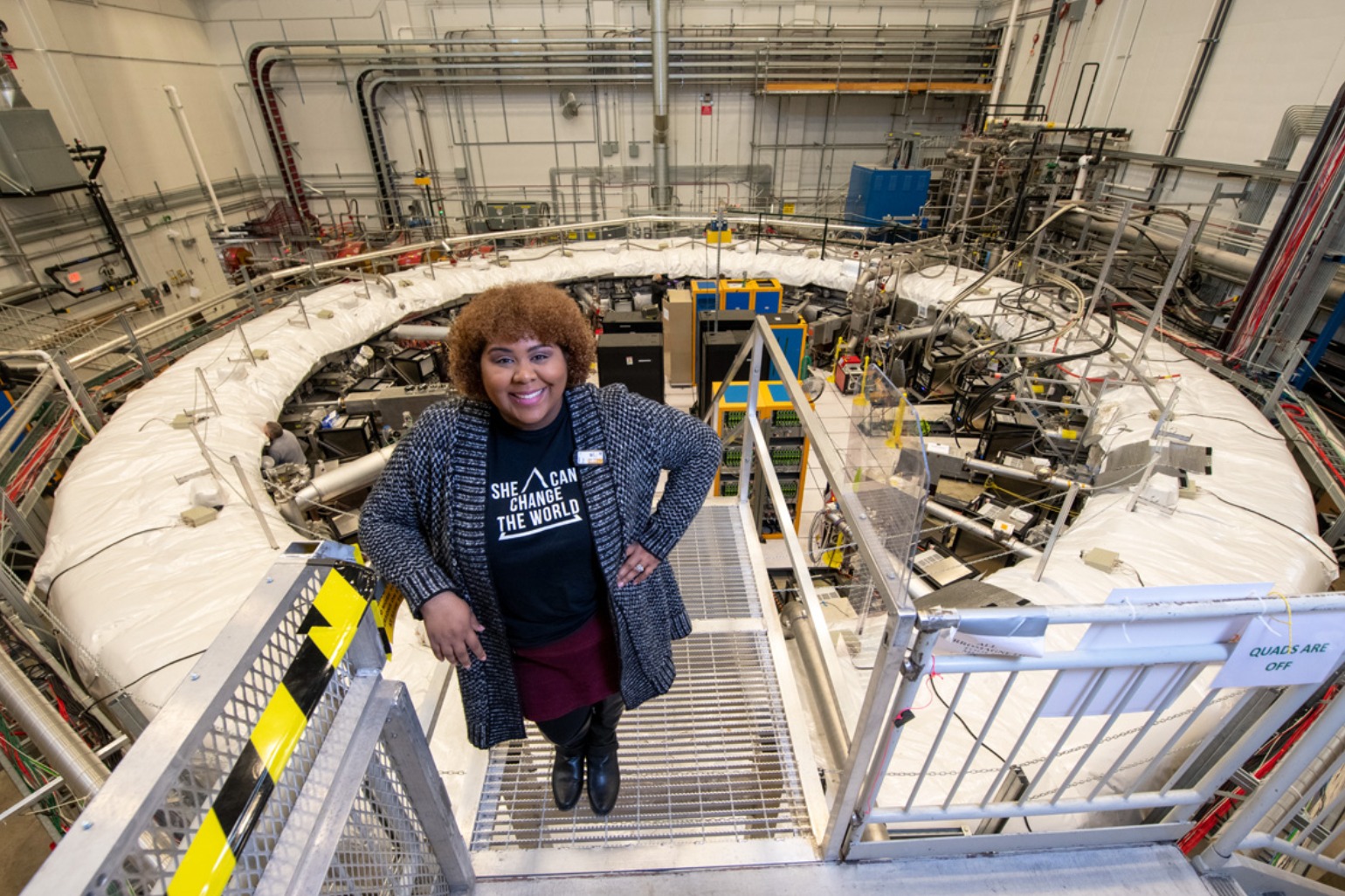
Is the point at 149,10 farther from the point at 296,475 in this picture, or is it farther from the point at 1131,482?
the point at 1131,482

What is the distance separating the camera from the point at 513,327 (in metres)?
1.06

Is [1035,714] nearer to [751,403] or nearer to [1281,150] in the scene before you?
[751,403]

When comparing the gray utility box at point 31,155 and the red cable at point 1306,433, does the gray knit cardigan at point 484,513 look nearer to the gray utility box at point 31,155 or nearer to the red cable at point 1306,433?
the red cable at point 1306,433

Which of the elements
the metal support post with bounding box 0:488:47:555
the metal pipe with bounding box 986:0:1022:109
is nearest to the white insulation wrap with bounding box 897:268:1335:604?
the metal support post with bounding box 0:488:47:555

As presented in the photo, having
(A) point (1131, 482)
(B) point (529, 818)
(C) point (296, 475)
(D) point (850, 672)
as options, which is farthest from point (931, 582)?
(C) point (296, 475)

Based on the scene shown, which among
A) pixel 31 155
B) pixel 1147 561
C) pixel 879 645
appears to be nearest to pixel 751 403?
pixel 879 645

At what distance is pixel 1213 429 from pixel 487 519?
413cm

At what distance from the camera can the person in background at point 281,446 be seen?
3.68 m

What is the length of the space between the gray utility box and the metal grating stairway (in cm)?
770

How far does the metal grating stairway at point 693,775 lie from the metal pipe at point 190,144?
9.53 m

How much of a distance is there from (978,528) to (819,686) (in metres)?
1.95

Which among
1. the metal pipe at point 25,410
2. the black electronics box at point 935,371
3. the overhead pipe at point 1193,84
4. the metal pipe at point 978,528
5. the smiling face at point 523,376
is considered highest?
the overhead pipe at point 1193,84

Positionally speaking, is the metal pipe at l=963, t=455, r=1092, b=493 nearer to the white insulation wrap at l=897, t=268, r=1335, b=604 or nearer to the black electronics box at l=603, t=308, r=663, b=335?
the white insulation wrap at l=897, t=268, r=1335, b=604

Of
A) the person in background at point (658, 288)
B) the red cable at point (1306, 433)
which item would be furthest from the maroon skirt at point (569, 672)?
the person in background at point (658, 288)
